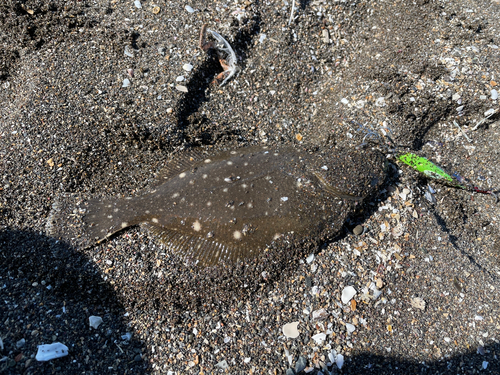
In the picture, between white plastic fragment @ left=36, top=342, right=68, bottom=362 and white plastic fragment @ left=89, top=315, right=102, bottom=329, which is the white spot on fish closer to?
white plastic fragment @ left=89, top=315, right=102, bottom=329

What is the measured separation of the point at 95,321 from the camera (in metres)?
2.56

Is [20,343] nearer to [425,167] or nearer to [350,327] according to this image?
[350,327]

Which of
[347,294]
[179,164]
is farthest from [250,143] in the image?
[347,294]

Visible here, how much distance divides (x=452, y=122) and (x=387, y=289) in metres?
2.04

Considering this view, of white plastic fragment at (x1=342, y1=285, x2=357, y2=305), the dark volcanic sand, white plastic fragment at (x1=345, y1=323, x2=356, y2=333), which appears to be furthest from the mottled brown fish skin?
white plastic fragment at (x1=345, y1=323, x2=356, y2=333)

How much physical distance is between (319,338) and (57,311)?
2169mm

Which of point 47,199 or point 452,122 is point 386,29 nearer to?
point 452,122

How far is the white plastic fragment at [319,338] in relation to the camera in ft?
8.21

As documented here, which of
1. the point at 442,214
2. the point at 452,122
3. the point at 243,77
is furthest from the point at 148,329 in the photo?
the point at 452,122

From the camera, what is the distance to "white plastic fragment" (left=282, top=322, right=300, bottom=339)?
99.8 inches

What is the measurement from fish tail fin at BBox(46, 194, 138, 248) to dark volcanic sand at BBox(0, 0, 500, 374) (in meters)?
0.11

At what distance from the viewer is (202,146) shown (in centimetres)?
324

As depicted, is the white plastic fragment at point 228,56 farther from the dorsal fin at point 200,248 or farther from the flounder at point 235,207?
the dorsal fin at point 200,248

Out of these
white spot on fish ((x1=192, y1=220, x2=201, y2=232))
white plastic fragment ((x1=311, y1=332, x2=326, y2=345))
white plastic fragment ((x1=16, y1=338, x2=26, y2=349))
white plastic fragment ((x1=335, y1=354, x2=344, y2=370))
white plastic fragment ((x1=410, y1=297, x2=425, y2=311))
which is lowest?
white plastic fragment ((x1=410, y1=297, x2=425, y2=311))
